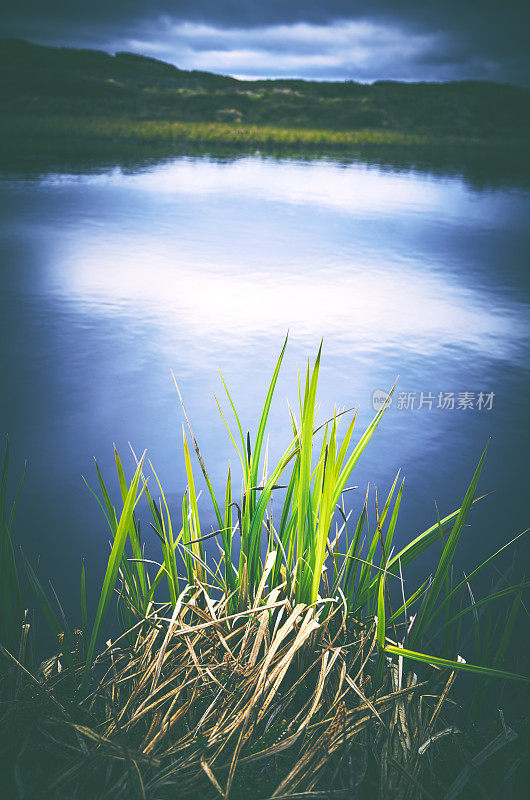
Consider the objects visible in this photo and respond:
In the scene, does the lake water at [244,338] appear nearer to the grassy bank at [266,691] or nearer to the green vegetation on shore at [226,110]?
the grassy bank at [266,691]

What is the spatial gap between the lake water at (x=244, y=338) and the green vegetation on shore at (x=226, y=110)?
24.6 feet

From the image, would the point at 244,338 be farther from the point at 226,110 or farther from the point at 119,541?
the point at 226,110

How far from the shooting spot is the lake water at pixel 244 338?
1559 mm

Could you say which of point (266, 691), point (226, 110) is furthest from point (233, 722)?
point (226, 110)

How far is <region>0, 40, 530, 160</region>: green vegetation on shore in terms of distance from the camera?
13891 millimetres

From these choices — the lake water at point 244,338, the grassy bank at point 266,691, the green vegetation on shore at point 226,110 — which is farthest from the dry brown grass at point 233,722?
the green vegetation on shore at point 226,110

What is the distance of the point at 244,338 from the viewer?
2.54m

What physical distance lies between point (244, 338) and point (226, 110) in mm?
24018

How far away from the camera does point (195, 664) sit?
69 cm

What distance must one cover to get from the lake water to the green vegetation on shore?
7489mm

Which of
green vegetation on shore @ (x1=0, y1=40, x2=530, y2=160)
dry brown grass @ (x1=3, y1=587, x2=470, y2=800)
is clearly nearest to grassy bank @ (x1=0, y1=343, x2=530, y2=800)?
dry brown grass @ (x1=3, y1=587, x2=470, y2=800)

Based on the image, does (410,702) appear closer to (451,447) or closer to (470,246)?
(451,447)

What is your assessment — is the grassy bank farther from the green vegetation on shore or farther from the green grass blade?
the green vegetation on shore

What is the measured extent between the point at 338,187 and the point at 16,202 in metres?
3.99
